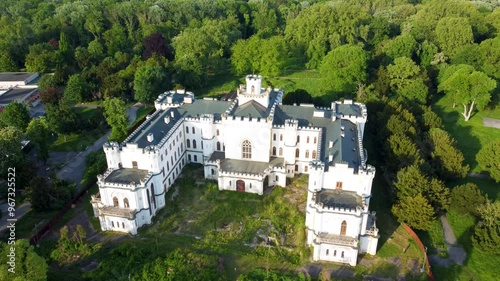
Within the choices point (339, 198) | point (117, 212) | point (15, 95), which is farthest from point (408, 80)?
point (15, 95)

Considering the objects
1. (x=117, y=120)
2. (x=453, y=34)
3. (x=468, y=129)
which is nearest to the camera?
(x=117, y=120)

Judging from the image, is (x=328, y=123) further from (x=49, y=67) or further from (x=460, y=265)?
(x=49, y=67)

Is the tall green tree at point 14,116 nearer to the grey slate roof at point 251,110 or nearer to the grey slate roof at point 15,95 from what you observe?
the grey slate roof at point 15,95

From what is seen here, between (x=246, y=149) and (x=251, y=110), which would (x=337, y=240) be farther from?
(x=251, y=110)

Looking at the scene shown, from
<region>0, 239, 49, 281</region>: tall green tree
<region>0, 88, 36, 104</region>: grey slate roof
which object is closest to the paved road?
<region>0, 239, 49, 281</region>: tall green tree

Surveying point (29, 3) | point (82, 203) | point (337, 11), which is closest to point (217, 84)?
A: point (337, 11)
